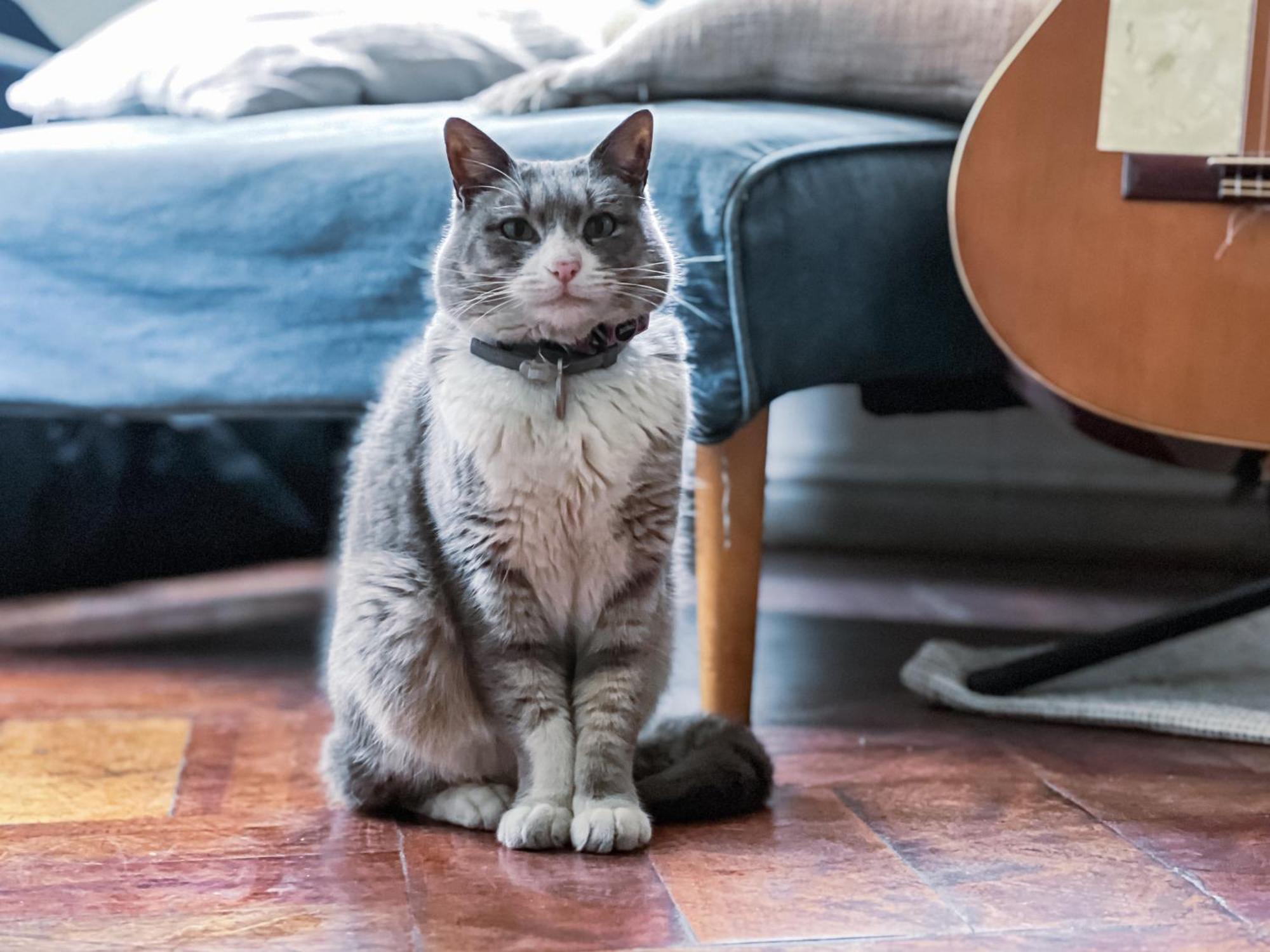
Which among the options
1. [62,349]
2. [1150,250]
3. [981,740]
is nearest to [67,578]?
[62,349]

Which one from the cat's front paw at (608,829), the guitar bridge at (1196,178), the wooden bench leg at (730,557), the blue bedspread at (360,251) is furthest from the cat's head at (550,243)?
the guitar bridge at (1196,178)

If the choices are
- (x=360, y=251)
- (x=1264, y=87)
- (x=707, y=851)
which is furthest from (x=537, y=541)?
(x=1264, y=87)

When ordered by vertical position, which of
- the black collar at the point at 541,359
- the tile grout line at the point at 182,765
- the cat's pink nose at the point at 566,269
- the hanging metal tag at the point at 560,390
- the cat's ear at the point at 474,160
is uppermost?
the cat's ear at the point at 474,160

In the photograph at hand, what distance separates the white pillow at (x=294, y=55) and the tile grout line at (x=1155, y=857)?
44.4 inches

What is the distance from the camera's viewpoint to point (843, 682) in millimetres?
1601

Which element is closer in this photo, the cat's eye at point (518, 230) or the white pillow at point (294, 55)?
the cat's eye at point (518, 230)

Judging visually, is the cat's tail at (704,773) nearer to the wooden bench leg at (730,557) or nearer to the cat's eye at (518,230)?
the wooden bench leg at (730,557)

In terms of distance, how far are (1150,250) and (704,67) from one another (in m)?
0.49

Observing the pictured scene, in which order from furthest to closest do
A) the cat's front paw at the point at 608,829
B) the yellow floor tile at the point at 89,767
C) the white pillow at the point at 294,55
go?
1. the white pillow at the point at 294,55
2. the yellow floor tile at the point at 89,767
3. the cat's front paw at the point at 608,829

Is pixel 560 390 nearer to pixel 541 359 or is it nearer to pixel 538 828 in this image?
pixel 541 359

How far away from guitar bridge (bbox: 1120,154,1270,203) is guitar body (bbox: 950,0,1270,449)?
0.01 metres

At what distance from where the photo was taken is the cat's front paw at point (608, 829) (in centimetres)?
99

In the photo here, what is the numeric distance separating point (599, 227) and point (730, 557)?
0.40 m

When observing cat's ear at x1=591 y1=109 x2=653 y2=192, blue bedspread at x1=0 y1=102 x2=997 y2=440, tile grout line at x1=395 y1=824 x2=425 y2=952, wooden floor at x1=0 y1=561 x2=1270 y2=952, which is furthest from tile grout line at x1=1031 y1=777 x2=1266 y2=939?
cat's ear at x1=591 y1=109 x2=653 y2=192
